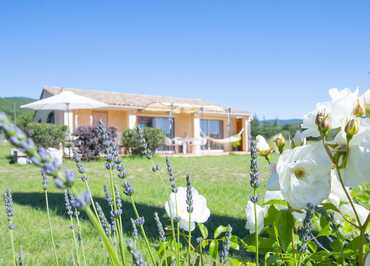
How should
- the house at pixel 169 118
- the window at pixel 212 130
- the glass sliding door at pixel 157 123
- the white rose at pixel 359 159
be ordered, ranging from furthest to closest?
the window at pixel 212 130 < the glass sliding door at pixel 157 123 < the house at pixel 169 118 < the white rose at pixel 359 159

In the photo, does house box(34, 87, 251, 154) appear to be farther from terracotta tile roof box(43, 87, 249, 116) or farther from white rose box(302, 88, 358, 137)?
white rose box(302, 88, 358, 137)

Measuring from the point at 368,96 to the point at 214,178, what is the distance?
356 inches

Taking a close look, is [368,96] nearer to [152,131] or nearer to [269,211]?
[269,211]

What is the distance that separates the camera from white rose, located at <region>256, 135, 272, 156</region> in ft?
3.28

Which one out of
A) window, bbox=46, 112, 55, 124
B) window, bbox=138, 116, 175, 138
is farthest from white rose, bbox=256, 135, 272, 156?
window, bbox=46, 112, 55, 124

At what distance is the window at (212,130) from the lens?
26203 millimetres

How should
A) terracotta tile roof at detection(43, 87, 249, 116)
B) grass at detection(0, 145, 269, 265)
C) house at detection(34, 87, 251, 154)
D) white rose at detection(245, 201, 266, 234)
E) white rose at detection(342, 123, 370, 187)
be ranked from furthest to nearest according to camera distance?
terracotta tile roof at detection(43, 87, 249, 116) → house at detection(34, 87, 251, 154) → grass at detection(0, 145, 269, 265) → white rose at detection(245, 201, 266, 234) → white rose at detection(342, 123, 370, 187)

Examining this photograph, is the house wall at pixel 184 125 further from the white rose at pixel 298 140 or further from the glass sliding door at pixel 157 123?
the white rose at pixel 298 140

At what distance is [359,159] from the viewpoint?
695mm

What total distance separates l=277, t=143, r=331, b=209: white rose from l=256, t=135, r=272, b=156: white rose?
0.82 feet

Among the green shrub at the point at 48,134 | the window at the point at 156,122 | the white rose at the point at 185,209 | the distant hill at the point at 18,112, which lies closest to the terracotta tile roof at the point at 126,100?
the window at the point at 156,122

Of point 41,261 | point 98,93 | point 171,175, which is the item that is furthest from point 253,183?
point 98,93

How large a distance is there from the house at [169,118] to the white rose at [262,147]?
19915mm

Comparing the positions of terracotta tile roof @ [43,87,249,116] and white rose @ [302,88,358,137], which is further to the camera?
terracotta tile roof @ [43,87,249,116]
